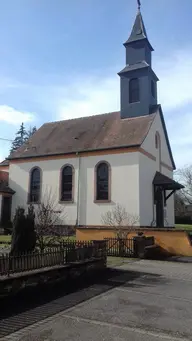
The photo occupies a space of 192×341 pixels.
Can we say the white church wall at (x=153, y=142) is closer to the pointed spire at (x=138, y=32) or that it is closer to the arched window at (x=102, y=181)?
the arched window at (x=102, y=181)

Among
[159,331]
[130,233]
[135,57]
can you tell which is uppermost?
[135,57]

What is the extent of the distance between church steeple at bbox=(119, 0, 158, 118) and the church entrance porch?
19.6ft

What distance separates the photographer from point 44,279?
902cm

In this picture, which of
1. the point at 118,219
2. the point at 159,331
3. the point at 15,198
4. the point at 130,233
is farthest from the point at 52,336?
the point at 15,198

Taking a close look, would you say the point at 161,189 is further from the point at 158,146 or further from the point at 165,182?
the point at 158,146

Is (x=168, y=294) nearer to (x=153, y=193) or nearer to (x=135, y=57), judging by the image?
(x=153, y=193)

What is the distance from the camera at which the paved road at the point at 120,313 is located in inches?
226

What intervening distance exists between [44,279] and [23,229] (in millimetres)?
2321

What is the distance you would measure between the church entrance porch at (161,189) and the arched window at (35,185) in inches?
415

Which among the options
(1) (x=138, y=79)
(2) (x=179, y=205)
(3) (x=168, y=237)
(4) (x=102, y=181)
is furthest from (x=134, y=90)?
(2) (x=179, y=205)

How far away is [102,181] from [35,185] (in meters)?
7.02

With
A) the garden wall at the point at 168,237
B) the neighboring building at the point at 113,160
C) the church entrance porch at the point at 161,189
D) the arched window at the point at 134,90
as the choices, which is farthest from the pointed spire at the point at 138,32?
the garden wall at the point at 168,237

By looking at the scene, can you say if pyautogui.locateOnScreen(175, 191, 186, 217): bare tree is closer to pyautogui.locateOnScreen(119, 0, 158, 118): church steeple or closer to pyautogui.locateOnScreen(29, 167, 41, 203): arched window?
pyautogui.locateOnScreen(119, 0, 158, 118): church steeple

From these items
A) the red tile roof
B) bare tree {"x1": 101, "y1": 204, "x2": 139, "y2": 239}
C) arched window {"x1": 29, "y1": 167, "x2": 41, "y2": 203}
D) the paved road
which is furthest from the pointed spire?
the paved road
